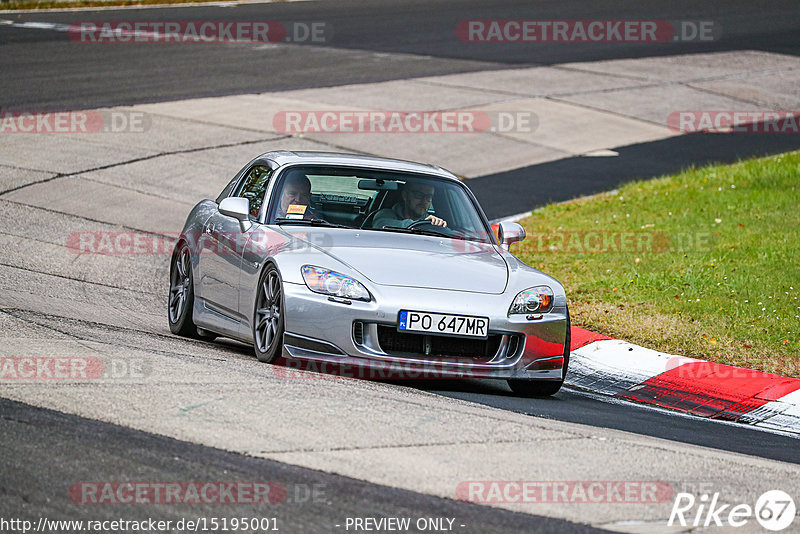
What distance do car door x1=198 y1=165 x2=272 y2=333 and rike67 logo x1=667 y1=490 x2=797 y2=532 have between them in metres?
4.01

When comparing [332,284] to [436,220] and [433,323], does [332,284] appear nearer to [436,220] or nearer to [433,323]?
[433,323]

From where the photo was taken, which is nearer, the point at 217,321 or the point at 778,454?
the point at 778,454

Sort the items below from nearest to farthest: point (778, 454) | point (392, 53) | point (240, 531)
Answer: point (240, 531)
point (778, 454)
point (392, 53)

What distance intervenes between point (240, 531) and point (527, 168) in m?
14.3

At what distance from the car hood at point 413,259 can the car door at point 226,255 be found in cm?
51

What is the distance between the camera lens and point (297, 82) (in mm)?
23234

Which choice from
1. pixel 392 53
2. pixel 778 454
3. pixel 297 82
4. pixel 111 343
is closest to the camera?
pixel 778 454

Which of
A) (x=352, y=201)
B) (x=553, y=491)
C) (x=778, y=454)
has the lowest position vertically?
(x=778, y=454)

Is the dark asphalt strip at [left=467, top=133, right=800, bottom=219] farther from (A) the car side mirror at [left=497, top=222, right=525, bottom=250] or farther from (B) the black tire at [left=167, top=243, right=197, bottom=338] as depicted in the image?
(A) the car side mirror at [left=497, top=222, right=525, bottom=250]

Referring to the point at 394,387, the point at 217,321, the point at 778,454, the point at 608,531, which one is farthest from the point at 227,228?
the point at 608,531

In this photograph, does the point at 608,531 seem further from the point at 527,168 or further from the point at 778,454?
the point at 527,168

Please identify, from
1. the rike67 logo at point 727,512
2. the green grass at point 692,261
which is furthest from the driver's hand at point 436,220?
the rike67 logo at point 727,512

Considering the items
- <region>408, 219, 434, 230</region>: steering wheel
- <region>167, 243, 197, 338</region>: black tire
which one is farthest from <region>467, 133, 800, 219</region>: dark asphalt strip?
<region>408, 219, 434, 230</region>: steering wheel

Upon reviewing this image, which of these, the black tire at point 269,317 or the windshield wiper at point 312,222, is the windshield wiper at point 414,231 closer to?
the windshield wiper at point 312,222
